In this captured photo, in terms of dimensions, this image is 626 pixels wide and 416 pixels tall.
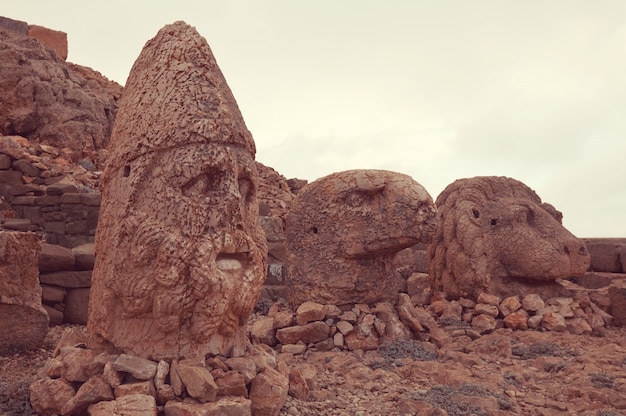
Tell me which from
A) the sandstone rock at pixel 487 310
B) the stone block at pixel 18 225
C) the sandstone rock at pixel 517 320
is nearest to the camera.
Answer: the sandstone rock at pixel 517 320

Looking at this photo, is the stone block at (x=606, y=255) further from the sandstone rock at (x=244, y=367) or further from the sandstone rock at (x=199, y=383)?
the sandstone rock at (x=199, y=383)

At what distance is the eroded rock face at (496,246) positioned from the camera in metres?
7.39

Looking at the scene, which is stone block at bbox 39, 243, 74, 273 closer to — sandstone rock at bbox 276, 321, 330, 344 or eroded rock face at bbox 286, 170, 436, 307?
eroded rock face at bbox 286, 170, 436, 307

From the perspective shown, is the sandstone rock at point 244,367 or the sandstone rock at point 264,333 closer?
the sandstone rock at point 244,367

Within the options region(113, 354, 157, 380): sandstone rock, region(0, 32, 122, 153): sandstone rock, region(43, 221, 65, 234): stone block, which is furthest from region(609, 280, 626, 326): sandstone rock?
region(0, 32, 122, 153): sandstone rock

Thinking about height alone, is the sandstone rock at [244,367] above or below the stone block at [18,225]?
below

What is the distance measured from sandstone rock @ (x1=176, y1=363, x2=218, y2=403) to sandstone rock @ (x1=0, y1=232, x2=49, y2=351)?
2.71 m

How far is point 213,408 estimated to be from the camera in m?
2.74

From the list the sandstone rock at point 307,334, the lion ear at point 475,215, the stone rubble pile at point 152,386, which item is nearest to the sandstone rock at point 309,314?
the sandstone rock at point 307,334

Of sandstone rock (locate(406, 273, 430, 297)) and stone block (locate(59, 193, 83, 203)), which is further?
sandstone rock (locate(406, 273, 430, 297))

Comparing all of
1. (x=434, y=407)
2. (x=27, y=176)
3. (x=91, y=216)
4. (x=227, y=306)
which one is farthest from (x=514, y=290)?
(x=27, y=176)

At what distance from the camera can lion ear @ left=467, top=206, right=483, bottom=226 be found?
7.56 m

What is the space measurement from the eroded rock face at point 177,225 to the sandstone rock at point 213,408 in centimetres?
39

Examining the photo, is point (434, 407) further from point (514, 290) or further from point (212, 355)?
point (514, 290)
